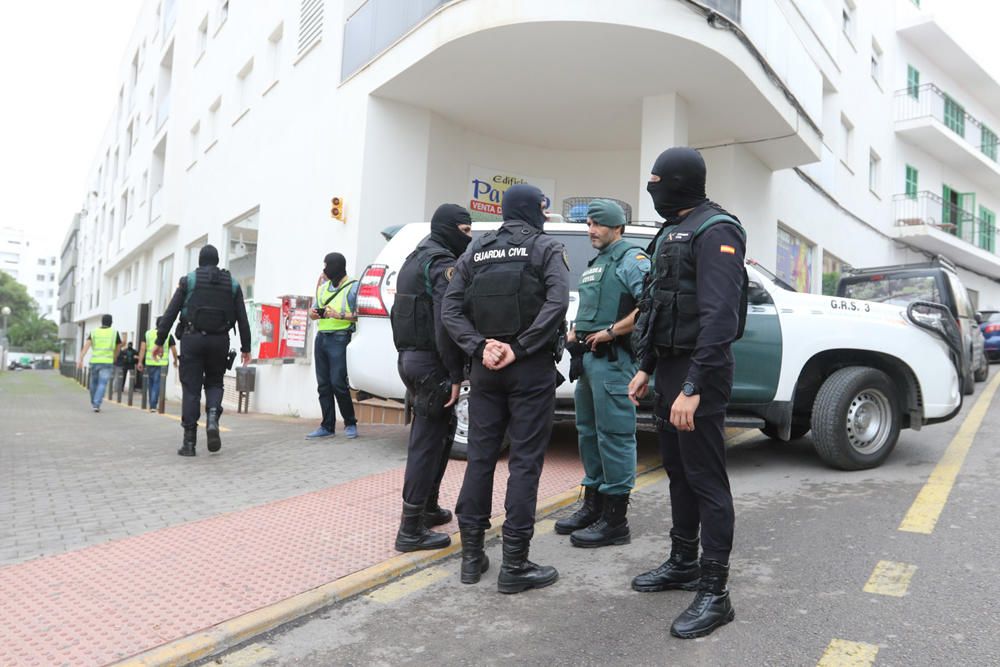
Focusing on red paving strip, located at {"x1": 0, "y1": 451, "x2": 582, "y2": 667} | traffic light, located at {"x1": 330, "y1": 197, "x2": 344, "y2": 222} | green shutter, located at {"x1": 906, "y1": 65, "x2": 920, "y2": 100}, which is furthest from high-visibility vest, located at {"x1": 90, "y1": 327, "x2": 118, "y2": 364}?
green shutter, located at {"x1": 906, "y1": 65, "x2": 920, "y2": 100}

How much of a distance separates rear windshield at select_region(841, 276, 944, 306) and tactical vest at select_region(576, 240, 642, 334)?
25.7ft

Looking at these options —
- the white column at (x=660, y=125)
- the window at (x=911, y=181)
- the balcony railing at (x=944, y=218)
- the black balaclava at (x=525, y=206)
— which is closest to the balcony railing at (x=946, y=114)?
the window at (x=911, y=181)

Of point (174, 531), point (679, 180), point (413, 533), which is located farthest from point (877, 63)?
point (174, 531)

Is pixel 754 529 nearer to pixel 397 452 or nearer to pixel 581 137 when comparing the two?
pixel 397 452

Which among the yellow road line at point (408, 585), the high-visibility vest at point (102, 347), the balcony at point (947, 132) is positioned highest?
the balcony at point (947, 132)

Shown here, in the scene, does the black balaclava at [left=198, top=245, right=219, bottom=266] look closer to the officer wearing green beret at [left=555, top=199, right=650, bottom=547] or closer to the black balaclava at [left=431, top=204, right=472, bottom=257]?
the black balaclava at [left=431, top=204, right=472, bottom=257]

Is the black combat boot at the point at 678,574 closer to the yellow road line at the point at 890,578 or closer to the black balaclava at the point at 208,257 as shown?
the yellow road line at the point at 890,578

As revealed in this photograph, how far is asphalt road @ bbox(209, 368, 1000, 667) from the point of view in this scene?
2.58m

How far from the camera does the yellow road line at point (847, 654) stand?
7.97 feet

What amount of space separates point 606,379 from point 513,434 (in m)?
0.79

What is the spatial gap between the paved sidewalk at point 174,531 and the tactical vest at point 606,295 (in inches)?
55.5

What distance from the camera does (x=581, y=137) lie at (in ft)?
37.3

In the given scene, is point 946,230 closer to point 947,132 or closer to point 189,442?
point 947,132

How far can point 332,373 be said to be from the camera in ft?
23.6
